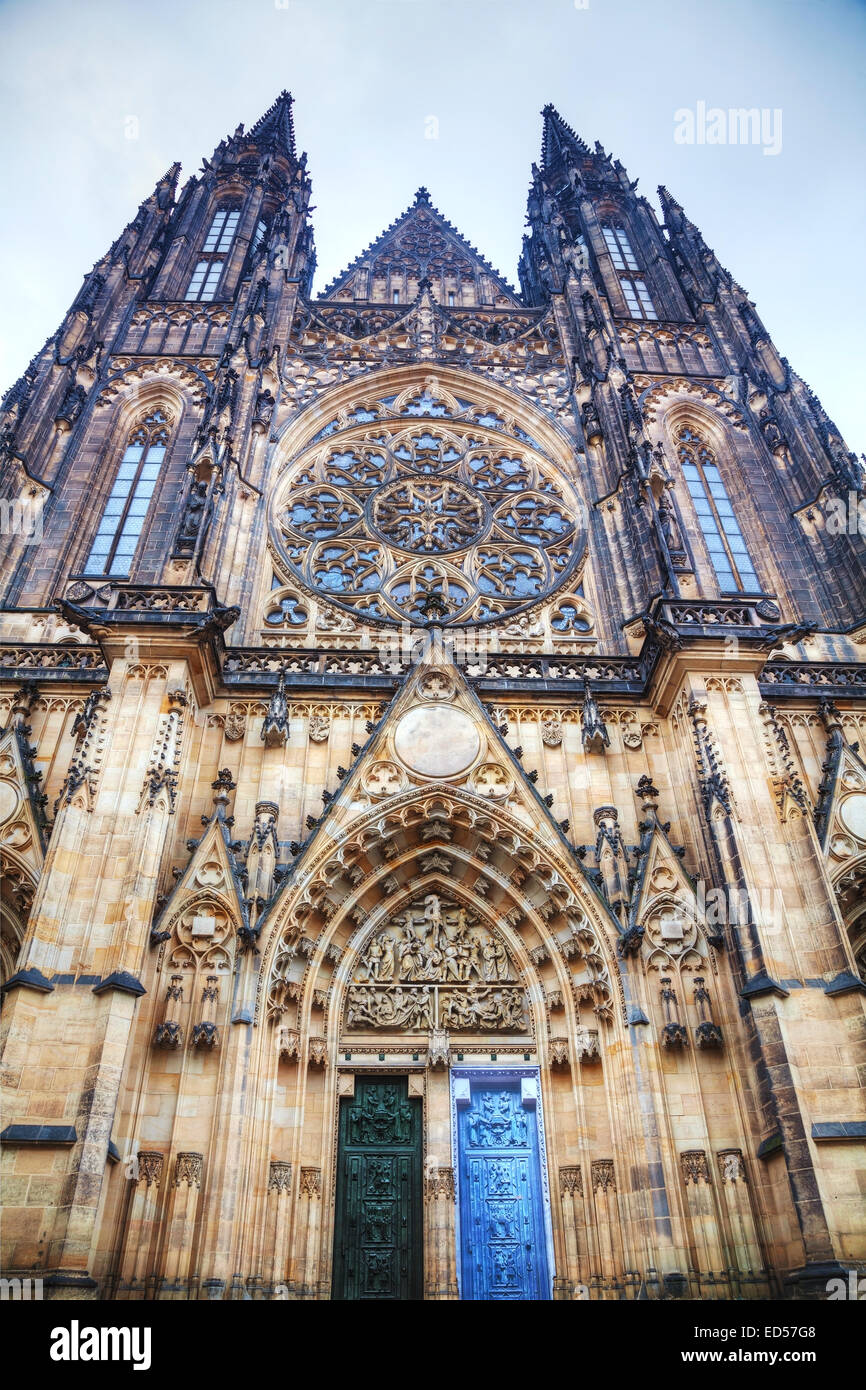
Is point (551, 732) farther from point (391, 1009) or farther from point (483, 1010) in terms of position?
point (391, 1009)

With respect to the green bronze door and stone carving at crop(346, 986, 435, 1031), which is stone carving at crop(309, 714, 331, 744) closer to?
stone carving at crop(346, 986, 435, 1031)

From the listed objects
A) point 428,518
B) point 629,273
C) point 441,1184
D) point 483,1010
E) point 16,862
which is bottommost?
point 441,1184

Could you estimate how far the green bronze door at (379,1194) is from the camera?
28.8 ft

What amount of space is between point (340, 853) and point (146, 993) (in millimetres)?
2551

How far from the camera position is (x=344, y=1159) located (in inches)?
370

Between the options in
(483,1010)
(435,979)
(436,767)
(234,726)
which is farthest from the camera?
(234,726)

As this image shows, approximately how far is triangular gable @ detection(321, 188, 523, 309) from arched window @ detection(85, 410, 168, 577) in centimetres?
657

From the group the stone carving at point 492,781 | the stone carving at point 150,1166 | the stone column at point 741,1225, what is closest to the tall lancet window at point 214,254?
the stone carving at point 492,781

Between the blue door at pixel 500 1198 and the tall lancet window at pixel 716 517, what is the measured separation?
876 centimetres

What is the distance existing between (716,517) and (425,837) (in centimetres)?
858

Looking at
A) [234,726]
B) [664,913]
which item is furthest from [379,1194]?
[234,726]

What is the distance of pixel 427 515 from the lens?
15422mm

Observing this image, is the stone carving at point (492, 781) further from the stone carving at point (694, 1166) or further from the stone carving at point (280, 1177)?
the stone carving at point (280, 1177)
